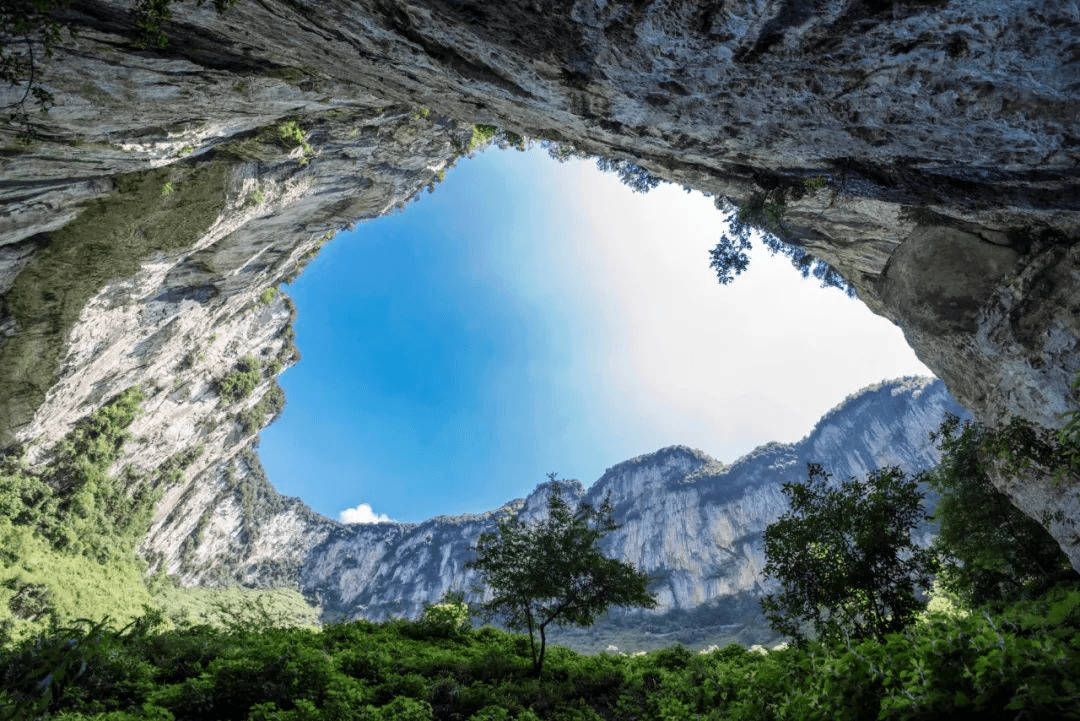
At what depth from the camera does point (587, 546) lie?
14.1 m

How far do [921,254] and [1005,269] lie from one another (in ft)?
6.50

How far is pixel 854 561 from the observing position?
9.82m

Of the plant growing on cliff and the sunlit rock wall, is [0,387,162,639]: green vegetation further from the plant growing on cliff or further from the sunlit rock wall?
the sunlit rock wall

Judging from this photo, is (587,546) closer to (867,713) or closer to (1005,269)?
(867,713)

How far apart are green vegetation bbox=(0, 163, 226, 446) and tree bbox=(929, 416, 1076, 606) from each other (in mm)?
30781

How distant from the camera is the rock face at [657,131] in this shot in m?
6.75

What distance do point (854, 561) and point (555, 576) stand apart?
7546 mm

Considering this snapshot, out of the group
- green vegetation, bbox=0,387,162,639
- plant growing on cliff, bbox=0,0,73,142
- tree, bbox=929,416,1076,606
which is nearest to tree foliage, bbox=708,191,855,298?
tree, bbox=929,416,1076,606

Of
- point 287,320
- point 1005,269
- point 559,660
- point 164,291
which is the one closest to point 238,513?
point 287,320

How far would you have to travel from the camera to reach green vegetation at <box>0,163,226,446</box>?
19.3 metres

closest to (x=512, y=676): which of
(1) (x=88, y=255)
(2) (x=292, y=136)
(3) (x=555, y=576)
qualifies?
(3) (x=555, y=576)

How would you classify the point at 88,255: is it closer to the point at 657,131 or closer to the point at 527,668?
the point at 657,131

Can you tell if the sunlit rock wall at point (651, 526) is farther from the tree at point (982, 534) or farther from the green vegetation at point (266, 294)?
the tree at point (982, 534)

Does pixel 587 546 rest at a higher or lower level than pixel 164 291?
lower
